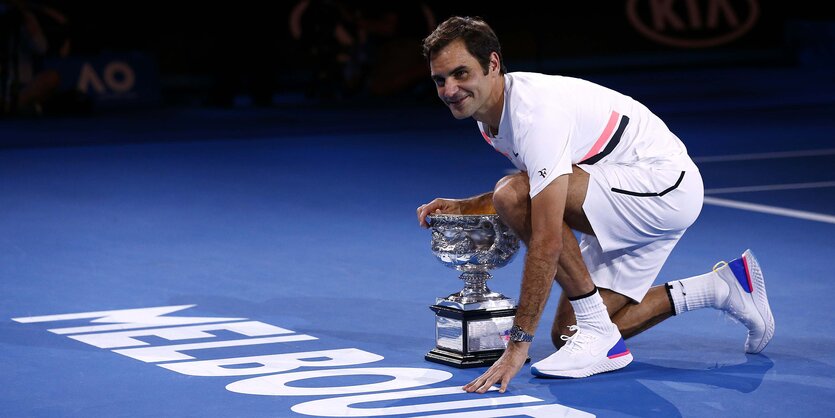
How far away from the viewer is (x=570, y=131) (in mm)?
4785

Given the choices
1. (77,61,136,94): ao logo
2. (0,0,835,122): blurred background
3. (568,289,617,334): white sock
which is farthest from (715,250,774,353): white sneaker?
(77,61,136,94): ao logo

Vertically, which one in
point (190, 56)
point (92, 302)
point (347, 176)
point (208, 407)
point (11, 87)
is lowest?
point (208, 407)

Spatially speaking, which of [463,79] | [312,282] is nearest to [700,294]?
[463,79]

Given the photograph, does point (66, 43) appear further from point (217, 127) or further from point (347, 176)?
point (347, 176)

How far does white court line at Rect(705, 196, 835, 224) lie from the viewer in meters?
8.52

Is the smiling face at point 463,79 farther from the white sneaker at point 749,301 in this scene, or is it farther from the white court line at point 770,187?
the white court line at point 770,187

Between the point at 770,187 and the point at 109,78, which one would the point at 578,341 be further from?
the point at 109,78

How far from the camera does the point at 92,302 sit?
20.9ft

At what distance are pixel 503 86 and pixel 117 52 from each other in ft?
46.0

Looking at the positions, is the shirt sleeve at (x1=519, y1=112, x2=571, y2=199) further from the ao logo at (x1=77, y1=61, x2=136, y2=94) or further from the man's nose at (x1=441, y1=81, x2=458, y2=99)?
the ao logo at (x1=77, y1=61, x2=136, y2=94)

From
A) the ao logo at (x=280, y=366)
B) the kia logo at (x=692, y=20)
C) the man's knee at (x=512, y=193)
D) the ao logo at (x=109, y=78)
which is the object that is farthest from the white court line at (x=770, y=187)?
the kia logo at (x=692, y=20)

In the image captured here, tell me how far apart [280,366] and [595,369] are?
1092 mm

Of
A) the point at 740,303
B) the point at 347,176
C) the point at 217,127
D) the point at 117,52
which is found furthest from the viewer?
the point at 117,52

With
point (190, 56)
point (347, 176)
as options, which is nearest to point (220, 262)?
point (347, 176)
